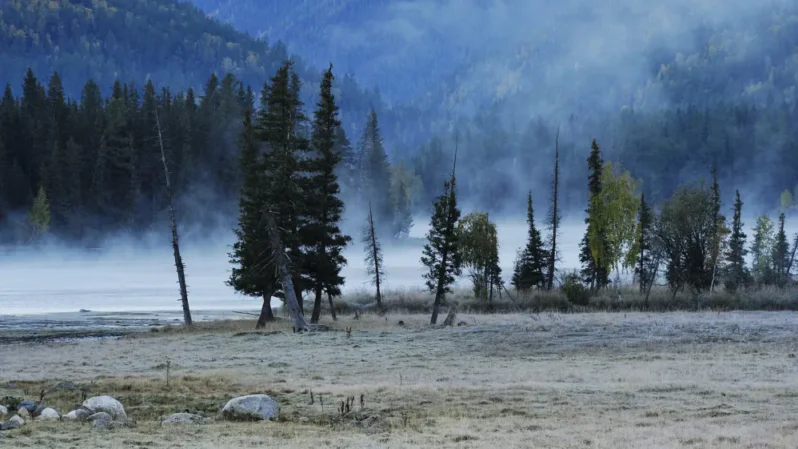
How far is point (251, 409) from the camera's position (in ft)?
68.1

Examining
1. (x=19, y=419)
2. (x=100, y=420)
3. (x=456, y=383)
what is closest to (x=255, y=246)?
(x=456, y=383)

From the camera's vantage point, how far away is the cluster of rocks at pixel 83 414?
19438mm

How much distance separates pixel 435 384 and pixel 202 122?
115 m

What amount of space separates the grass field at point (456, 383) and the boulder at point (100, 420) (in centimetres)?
36

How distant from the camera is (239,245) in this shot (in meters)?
54.7

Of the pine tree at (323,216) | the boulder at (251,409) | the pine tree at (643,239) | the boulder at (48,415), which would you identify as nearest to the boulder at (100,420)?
the boulder at (48,415)

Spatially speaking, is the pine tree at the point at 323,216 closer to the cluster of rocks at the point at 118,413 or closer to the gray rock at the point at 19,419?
the cluster of rocks at the point at 118,413

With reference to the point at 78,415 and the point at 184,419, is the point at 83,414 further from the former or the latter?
the point at 184,419

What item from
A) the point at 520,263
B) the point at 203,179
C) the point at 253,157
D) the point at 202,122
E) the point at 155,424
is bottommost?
the point at 155,424

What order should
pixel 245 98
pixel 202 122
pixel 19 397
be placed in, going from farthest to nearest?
1. pixel 245 98
2. pixel 202 122
3. pixel 19 397

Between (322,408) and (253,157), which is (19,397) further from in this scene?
(253,157)

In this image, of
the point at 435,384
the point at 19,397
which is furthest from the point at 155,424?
the point at 435,384

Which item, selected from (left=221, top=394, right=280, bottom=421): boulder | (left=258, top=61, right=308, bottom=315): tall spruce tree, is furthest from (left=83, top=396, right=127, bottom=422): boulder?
(left=258, top=61, right=308, bottom=315): tall spruce tree

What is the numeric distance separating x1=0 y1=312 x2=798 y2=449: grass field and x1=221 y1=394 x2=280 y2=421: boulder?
14.4 inches
